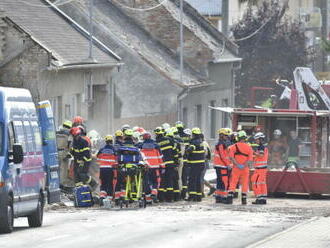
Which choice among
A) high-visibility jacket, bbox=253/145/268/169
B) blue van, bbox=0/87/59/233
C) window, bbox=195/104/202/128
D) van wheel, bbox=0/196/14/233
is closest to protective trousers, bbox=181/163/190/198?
high-visibility jacket, bbox=253/145/268/169

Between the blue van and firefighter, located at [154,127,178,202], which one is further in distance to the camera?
firefighter, located at [154,127,178,202]

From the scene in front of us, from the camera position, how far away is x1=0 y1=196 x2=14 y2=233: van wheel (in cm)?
1878

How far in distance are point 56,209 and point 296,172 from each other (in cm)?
718

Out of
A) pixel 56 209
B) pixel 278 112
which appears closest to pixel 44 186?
pixel 56 209

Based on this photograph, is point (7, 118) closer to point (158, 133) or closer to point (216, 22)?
point (158, 133)

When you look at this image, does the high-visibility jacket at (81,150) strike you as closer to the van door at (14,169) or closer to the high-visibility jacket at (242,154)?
the high-visibility jacket at (242,154)

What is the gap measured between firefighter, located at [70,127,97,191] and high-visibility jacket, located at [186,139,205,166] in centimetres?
268

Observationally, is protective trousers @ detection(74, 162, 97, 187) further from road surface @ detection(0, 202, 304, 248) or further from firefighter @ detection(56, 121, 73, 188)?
road surface @ detection(0, 202, 304, 248)

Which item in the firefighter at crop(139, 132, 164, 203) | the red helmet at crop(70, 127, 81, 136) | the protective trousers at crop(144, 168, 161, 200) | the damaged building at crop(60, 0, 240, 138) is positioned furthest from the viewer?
the damaged building at crop(60, 0, 240, 138)

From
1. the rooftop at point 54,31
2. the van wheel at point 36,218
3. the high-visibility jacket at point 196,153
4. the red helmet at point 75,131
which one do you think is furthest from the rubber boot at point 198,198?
the rooftop at point 54,31

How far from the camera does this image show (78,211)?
2522 cm

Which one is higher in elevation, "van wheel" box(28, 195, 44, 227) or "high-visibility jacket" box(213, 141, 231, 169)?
"high-visibility jacket" box(213, 141, 231, 169)

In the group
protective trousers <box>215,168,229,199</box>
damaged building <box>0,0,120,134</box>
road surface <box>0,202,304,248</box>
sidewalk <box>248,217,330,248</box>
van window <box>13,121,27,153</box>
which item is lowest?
road surface <box>0,202,304,248</box>

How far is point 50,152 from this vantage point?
81.0ft
